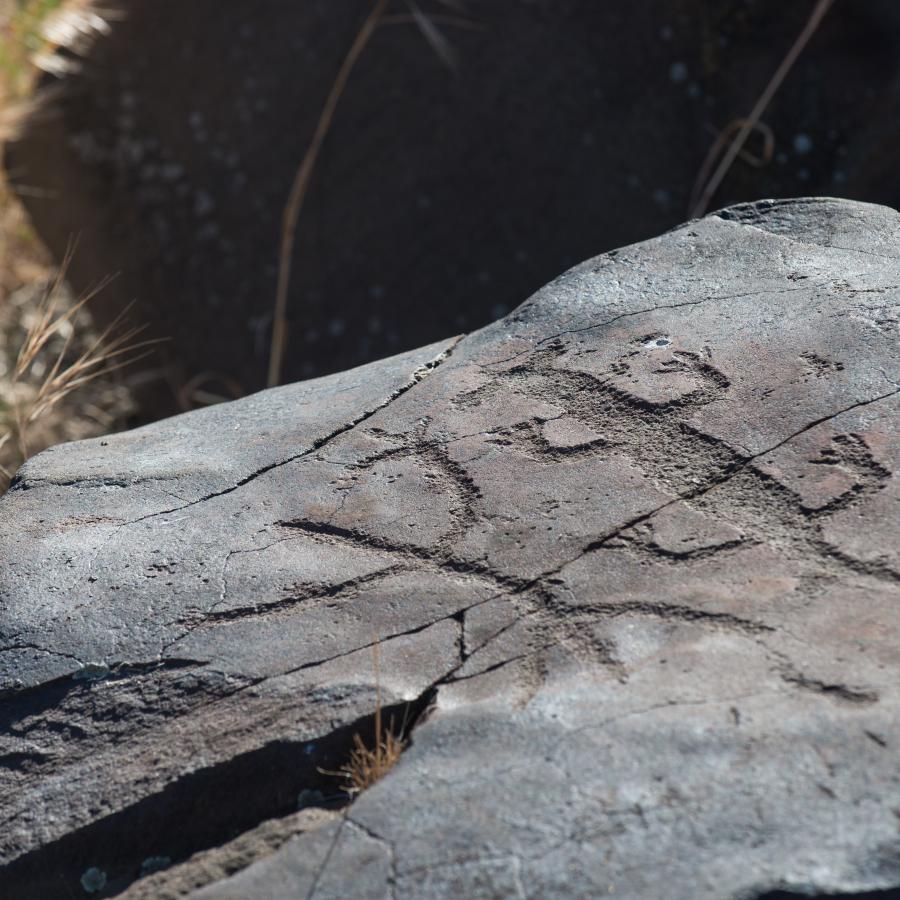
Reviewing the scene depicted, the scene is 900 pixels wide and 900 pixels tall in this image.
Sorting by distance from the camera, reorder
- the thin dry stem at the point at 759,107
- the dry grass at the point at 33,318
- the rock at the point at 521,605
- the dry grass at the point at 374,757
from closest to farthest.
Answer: the rock at the point at 521,605 → the dry grass at the point at 374,757 → the thin dry stem at the point at 759,107 → the dry grass at the point at 33,318

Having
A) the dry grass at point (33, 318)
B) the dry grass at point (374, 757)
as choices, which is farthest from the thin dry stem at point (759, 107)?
the dry grass at point (374, 757)

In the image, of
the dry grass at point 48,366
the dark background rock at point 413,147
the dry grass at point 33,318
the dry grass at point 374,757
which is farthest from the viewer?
the dry grass at point 33,318

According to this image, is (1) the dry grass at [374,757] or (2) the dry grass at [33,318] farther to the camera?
(2) the dry grass at [33,318]

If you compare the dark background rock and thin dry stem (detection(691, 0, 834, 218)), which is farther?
the dark background rock

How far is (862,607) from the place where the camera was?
1011 millimetres

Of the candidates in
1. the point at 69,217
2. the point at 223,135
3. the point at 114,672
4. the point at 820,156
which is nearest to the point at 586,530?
the point at 114,672

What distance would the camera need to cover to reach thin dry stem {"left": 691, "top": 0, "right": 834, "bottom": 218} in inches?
86.2

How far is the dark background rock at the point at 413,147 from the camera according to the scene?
2336 millimetres

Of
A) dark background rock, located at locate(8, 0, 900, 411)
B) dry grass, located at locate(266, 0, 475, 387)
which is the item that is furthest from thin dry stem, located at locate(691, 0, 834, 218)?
dry grass, located at locate(266, 0, 475, 387)

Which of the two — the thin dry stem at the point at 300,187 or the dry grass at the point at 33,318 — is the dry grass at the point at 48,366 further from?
the thin dry stem at the point at 300,187

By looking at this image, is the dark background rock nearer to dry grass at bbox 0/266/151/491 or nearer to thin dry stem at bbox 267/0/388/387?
thin dry stem at bbox 267/0/388/387

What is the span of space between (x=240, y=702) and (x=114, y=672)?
0.15m

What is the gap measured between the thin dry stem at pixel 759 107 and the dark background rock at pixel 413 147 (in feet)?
0.08

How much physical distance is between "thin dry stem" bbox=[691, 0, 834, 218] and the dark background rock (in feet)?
0.08
